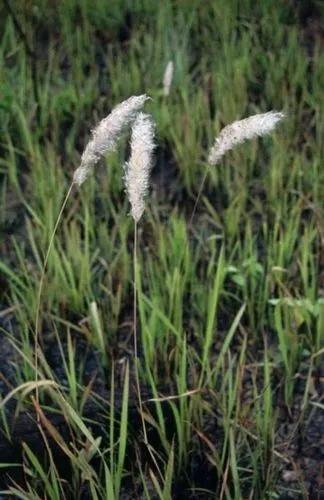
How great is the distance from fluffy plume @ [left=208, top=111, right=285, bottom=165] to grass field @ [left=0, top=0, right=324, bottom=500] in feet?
1.27

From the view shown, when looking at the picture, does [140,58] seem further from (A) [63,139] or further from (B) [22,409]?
(B) [22,409]

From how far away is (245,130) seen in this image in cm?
117

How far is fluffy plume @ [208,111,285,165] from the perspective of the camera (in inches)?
45.6

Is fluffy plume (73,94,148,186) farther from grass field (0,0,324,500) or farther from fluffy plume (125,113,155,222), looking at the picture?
grass field (0,0,324,500)

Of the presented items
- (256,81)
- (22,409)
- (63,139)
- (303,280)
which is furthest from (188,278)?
(256,81)

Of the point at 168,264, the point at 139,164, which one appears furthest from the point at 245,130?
the point at 168,264

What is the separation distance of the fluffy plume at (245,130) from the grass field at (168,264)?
0.39m

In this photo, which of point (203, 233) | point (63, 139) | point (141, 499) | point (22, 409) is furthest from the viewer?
point (63, 139)

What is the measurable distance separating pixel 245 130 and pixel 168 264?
32.0 inches

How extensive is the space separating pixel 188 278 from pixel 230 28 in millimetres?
1536

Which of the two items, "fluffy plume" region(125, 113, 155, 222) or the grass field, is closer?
"fluffy plume" region(125, 113, 155, 222)

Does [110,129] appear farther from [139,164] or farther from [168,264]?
[168,264]

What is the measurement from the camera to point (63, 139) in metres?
2.63

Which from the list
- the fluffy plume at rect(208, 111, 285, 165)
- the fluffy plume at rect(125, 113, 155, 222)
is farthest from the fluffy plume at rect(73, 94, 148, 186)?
the fluffy plume at rect(208, 111, 285, 165)
